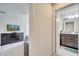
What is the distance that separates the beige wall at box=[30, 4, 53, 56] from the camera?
2068 mm

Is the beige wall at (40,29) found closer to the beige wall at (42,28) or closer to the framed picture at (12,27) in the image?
the beige wall at (42,28)

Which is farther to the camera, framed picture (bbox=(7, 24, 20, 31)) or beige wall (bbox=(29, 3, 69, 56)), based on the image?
framed picture (bbox=(7, 24, 20, 31))

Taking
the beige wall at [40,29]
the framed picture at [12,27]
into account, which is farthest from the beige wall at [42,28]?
the framed picture at [12,27]

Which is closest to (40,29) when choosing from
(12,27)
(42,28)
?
(42,28)

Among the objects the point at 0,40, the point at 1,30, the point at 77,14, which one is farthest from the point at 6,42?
the point at 77,14

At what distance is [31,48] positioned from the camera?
2092 millimetres

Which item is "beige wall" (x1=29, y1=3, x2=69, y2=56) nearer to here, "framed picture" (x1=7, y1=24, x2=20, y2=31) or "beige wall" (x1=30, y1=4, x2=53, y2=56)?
"beige wall" (x1=30, y1=4, x2=53, y2=56)

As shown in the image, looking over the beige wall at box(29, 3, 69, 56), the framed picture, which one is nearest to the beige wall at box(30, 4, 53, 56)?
the beige wall at box(29, 3, 69, 56)

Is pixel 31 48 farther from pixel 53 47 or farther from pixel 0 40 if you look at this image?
pixel 0 40

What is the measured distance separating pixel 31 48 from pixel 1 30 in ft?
10.1

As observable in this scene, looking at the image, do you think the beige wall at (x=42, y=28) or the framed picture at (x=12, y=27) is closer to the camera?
the beige wall at (x=42, y=28)

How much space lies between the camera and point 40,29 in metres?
2.19

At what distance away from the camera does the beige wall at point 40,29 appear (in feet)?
6.79

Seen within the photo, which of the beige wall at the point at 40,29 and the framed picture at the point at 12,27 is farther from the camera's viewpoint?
the framed picture at the point at 12,27
